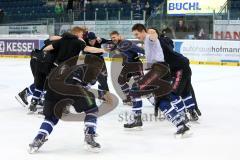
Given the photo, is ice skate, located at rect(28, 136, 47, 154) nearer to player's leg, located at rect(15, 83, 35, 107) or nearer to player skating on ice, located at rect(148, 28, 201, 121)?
player skating on ice, located at rect(148, 28, 201, 121)

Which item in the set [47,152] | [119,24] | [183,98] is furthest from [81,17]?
[47,152]

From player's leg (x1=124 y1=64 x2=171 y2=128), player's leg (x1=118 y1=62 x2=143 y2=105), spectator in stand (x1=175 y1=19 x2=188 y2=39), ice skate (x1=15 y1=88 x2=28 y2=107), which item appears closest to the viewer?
player's leg (x1=124 y1=64 x2=171 y2=128)

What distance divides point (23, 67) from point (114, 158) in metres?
11.5

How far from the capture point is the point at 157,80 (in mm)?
5883

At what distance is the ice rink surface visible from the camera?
4957 millimetres

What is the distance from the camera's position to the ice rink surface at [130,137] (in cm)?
496

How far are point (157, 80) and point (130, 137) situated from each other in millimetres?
737

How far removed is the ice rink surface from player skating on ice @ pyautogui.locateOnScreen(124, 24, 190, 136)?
0.26 metres

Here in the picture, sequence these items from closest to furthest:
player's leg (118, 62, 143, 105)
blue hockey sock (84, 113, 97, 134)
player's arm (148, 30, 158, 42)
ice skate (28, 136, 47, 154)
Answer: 1. ice skate (28, 136, 47, 154)
2. blue hockey sock (84, 113, 97, 134)
3. player's arm (148, 30, 158, 42)
4. player's leg (118, 62, 143, 105)

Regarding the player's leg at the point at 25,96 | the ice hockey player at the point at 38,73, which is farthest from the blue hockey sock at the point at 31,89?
the ice hockey player at the point at 38,73

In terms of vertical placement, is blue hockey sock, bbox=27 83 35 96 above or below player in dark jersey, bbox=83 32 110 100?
below

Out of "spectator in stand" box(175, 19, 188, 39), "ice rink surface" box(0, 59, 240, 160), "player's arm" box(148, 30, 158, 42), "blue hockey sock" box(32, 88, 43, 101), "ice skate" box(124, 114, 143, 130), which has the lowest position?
"ice rink surface" box(0, 59, 240, 160)

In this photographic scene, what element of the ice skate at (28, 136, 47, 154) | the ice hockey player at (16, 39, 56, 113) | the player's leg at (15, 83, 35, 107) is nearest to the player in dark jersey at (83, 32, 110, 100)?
the ice hockey player at (16, 39, 56, 113)

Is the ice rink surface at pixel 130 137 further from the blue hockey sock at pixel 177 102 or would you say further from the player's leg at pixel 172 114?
the blue hockey sock at pixel 177 102
